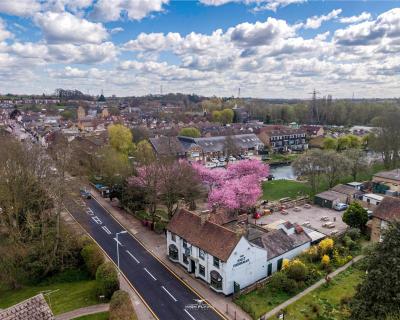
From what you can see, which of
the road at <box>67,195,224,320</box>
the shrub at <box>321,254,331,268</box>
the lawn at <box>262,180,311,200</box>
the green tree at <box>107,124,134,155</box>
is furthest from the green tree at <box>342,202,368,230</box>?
Result: the green tree at <box>107,124,134,155</box>

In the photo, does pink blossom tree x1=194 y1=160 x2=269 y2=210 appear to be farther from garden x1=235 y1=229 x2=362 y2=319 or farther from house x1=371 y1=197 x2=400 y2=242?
house x1=371 y1=197 x2=400 y2=242

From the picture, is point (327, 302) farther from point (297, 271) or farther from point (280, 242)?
point (280, 242)

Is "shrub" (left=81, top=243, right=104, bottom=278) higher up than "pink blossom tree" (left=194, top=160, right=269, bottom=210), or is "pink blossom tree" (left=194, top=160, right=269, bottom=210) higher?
"pink blossom tree" (left=194, top=160, right=269, bottom=210)

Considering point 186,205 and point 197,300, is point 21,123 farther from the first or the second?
point 197,300

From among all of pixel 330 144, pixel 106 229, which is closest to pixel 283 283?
pixel 106 229


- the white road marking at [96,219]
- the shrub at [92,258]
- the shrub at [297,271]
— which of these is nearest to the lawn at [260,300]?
the shrub at [297,271]

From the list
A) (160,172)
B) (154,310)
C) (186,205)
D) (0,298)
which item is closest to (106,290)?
(154,310)
